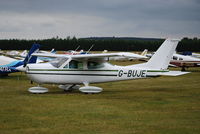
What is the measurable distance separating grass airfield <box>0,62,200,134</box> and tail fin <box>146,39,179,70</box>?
1.54 m

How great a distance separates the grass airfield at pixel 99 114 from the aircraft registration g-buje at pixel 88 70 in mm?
734

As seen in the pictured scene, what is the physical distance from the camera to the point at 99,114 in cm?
998

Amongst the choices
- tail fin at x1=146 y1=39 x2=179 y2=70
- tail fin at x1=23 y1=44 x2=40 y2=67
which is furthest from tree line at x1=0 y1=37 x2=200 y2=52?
tail fin at x1=146 y1=39 x2=179 y2=70

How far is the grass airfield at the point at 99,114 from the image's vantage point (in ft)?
26.7

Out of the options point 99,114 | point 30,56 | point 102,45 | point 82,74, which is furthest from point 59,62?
point 102,45

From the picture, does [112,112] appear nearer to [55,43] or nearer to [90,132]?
[90,132]

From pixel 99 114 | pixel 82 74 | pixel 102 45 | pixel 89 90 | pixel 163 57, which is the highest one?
pixel 102 45

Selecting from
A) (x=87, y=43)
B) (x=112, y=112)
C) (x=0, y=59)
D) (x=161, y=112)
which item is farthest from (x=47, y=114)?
(x=87, y=43)

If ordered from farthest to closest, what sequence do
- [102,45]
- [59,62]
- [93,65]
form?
[102,45] < [93,65] < [59,62]

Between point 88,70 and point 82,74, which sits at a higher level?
point 88,70

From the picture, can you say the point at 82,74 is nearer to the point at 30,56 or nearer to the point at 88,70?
the point at 88,70

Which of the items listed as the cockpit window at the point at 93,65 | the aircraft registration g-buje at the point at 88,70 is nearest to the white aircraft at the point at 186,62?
the aircraft registration g-buje at the point at 88,70

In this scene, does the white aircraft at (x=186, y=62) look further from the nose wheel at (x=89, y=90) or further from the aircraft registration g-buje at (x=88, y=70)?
the nose wheel at (x=89, y=90)

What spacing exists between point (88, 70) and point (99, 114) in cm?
520
